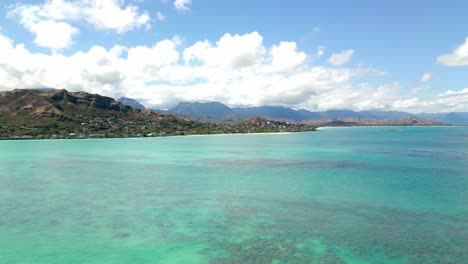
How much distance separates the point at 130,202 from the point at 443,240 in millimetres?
33902

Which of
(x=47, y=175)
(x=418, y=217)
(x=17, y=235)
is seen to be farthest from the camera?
(x=47, y=175)

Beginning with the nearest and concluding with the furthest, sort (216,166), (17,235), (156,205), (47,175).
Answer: (17,235)
(156,205)
(47,175)
(216,166)

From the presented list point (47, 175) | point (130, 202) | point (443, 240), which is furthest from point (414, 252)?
point (47, 175)

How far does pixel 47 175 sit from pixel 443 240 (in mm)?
64314

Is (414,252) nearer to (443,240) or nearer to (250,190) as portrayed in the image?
(443,240)

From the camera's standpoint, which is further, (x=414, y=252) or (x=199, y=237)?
(x=199, y=237)

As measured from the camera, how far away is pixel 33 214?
118 feet

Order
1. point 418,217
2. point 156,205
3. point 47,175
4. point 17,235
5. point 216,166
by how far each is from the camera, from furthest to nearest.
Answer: point 216,166 < point 47,175 < point 156,205 < point 418,217 < point 17,235

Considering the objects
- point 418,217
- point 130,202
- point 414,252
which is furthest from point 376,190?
point 130,202

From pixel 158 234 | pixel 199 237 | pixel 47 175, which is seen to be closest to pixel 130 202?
pixel 158 234

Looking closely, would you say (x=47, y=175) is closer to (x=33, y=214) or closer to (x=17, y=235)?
(x=33, y=214)

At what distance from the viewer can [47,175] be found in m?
62.4

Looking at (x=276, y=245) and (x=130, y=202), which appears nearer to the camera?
(x=276, y=245)

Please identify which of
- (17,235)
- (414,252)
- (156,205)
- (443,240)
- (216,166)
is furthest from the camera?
(216,166)
